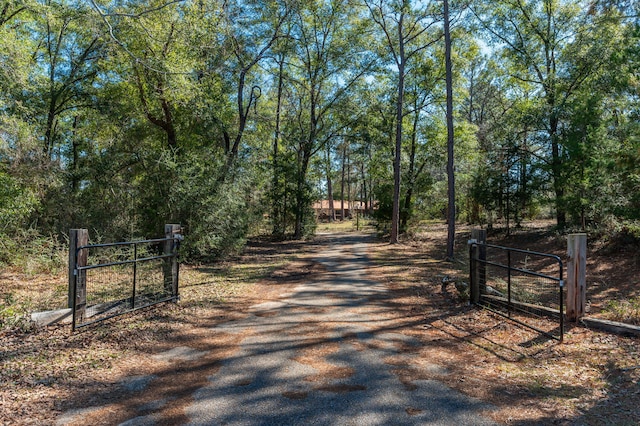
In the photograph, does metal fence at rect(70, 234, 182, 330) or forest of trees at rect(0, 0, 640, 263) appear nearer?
metal fence at rect(70, 234, 182, 330)

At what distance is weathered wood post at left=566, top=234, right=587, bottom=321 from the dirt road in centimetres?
242

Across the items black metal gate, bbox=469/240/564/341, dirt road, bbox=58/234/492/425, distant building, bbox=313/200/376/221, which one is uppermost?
distant building, bbox=313/200/376/221

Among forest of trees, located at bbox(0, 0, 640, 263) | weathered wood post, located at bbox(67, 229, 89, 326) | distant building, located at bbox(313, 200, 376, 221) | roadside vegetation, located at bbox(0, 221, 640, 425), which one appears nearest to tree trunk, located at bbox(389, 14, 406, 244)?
forest of trees, located at bbox(0, 0, 640, 263)

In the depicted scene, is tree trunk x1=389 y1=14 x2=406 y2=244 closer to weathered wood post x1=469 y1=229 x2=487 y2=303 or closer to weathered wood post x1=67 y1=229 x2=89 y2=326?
weathered wood post x1=469 y1=229 x2=487 y2=303

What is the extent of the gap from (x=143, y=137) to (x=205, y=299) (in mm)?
10464

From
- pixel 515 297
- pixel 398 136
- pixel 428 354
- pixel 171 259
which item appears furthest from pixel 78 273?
pixel 398 136

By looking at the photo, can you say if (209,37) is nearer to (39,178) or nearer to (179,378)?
(39,178)

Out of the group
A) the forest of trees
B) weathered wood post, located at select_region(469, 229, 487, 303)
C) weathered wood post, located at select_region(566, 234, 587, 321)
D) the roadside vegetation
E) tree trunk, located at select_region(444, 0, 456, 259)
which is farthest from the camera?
tree trunk, located at select_region(444, 0, 456, 259)

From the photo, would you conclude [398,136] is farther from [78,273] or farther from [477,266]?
[78,273]

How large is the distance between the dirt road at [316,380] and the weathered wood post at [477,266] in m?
1.58

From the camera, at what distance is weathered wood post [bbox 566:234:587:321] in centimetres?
541

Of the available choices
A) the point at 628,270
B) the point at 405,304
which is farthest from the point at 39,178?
the point at 628,270

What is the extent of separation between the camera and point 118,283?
336 inches

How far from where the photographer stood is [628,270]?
458 inches
